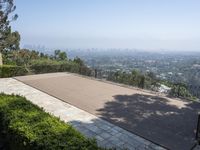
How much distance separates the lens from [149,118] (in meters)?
6.40

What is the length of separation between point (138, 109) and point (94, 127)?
2244 millimetres

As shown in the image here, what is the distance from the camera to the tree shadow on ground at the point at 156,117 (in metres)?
5.14

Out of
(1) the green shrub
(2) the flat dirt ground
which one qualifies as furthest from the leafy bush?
(2) the flat dirt ground

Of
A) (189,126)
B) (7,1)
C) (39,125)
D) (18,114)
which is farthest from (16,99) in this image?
(7,1)

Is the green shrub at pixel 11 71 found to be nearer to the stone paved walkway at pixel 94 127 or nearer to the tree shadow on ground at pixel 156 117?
the stone paved walkway at pixel 94 127

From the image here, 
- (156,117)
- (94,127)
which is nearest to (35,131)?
(94,127)

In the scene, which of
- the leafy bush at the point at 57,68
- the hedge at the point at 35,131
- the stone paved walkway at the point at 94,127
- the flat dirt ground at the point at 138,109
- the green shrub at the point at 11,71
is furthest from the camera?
the leafy bush at the point at 57,68

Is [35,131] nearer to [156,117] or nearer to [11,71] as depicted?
[156,117]

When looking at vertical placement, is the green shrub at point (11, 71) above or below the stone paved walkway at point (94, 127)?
above

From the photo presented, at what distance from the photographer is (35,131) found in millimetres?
3346

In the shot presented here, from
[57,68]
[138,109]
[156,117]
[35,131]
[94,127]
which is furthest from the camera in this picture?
[57,68]

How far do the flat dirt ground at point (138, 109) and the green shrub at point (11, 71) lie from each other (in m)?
2.29

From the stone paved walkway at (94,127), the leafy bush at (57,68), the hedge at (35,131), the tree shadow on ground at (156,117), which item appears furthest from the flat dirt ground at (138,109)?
the leafy bush at (57,68)

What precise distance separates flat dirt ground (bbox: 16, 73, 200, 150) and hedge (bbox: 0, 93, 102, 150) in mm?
2476
